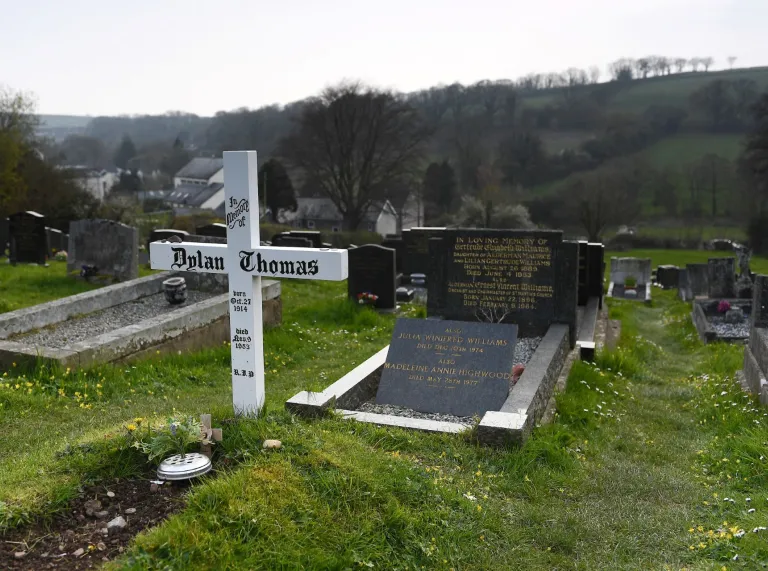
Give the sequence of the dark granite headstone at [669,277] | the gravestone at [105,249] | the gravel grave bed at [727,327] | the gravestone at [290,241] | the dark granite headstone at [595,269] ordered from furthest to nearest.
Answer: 1. the dark granite headstone at [669,277]
2. the gravestone at [290,241]
3. the gravestone at [105,249]
4. the dark granite headstone at [595,269]
5. the gravel grave bed at [727,327]

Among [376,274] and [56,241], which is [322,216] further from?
[376,274]

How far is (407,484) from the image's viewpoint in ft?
13.9

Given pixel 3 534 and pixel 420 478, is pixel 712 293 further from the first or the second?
pixel 3 534

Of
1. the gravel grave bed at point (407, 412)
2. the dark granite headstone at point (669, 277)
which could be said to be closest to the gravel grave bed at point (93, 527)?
the gravel grave bed at point (407, 412)

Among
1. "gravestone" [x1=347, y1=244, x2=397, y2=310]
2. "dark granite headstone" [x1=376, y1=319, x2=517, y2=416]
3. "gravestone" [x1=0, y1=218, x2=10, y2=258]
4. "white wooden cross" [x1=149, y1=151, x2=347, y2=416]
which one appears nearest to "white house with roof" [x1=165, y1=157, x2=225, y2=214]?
"gravestone" [x1=0, y1=218, x2=10, y2=258]

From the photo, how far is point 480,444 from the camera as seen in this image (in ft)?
17.8

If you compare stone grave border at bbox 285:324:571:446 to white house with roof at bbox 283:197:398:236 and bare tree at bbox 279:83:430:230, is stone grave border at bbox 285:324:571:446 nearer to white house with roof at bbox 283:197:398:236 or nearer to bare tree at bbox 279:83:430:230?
bare tree at bbox 279:83:430:230

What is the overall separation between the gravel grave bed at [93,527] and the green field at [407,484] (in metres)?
0.09

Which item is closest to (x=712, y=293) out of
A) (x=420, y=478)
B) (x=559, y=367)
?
(x=559, y=367)

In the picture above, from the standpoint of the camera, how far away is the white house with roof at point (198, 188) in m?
66.6

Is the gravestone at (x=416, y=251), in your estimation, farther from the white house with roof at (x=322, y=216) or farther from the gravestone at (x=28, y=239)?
the white house with roof at (x=322, y=216)

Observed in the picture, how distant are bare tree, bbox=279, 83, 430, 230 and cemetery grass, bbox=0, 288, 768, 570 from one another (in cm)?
3769

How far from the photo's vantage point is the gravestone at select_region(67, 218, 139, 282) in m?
14.4

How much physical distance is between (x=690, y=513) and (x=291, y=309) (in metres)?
9.36
